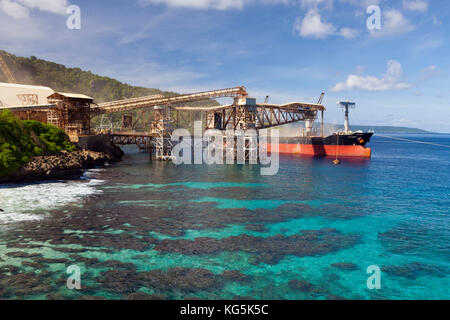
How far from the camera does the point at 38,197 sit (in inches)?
1246

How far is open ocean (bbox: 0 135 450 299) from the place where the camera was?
50.0 ft

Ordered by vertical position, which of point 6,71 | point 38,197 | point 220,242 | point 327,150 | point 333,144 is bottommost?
point 220,242

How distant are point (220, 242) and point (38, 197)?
2342 centimetres

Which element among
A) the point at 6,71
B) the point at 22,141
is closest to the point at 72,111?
the point at 22,141

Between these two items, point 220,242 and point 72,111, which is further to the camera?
point 72,111

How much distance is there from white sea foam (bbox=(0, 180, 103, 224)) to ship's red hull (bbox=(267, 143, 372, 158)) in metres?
71.2

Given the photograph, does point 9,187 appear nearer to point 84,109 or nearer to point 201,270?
point 201,270

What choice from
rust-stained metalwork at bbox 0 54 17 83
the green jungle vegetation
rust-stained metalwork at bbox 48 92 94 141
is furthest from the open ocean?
rust-stained metalwork at bbox 0 54 17 83

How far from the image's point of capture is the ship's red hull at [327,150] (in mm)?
88500

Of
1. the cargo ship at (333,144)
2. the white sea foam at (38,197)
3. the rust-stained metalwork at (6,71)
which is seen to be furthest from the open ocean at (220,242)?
the rust-stained metalwork at (6,71)

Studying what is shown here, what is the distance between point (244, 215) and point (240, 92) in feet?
164

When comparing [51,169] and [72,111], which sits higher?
[72,111]

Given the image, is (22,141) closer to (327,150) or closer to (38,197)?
(38,197)

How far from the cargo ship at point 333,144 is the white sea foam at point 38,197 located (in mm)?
71207
